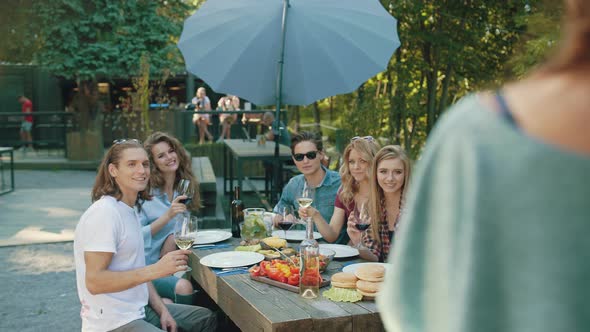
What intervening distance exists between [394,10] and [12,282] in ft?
28.4

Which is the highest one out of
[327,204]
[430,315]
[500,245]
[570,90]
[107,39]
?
[107,39]

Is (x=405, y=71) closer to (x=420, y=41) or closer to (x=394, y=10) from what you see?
(x=420, y=41)

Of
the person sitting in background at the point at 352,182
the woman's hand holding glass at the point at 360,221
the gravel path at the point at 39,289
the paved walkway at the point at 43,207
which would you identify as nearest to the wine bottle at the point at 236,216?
the person sitting in background at the point at 352,182

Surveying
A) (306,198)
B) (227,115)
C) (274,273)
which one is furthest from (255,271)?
(227,115)

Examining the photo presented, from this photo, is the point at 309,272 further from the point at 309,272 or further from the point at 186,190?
the point at 186,190

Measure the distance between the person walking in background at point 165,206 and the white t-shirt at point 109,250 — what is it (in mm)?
898

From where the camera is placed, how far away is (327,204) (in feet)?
16.7

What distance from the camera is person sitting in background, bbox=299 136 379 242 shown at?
4.46 meters

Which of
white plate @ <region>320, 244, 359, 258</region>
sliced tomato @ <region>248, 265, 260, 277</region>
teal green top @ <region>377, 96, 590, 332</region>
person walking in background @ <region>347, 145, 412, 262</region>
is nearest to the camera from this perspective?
teal green top @ <region>377, 96, 590, 332</region>

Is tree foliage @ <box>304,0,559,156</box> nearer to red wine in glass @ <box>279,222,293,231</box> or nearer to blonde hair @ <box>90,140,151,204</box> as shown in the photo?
red wine in glass @ <box>279,222,293,231</box>

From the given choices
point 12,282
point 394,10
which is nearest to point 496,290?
point 12,282

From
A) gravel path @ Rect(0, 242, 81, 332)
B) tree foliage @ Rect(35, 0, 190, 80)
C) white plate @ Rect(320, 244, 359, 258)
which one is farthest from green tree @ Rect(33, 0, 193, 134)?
white plate @ Rect(320, 244, 359, 258)

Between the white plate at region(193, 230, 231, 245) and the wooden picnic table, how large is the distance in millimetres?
866

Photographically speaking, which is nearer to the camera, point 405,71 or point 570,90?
point 570,90
